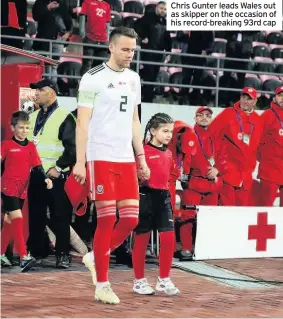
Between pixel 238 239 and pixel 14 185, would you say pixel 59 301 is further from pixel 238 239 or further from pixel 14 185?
pixel 238 239

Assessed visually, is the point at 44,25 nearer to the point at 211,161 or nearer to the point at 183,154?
the point at 211,161

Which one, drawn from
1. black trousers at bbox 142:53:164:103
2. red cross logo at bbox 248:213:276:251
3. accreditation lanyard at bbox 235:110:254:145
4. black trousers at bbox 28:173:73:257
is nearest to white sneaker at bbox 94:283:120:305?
black trousers at bbox 28:173:73:257

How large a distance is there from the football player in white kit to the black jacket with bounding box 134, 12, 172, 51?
8164 millimetres

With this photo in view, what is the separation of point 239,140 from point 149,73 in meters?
4.12

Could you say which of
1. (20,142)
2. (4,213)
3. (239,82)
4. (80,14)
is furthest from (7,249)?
(239,82)

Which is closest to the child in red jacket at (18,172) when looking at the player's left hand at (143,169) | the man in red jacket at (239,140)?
the player's left hand at (143,169)

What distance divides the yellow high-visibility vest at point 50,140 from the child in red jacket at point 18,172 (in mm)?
263

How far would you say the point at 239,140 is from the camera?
11.7 meters

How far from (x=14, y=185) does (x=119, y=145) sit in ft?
7.62

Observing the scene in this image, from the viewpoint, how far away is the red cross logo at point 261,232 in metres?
10.9

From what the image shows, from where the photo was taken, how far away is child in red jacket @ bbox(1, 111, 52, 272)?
942 cm

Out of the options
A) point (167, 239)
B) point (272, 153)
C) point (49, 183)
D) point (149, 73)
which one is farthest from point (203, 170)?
point (149, 73)

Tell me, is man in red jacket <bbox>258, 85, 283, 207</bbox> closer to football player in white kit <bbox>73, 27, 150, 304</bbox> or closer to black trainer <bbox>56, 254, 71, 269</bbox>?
black trainer <bbox>56, 254, 71, 269</bbox>

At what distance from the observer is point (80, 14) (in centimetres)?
1470
